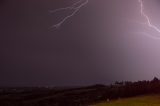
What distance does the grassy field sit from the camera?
19.5 m

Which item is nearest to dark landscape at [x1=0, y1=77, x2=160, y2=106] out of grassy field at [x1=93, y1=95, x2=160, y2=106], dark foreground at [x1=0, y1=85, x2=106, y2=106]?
dark foreground at [x1=0, y1=85, x2=106, y2=106]

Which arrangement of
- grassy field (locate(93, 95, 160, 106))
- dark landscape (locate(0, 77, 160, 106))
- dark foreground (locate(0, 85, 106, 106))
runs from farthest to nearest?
dark landscape (locate(0, 77, 160, 106))
dark foreground (locate(0, 85, 106, 106))
grassy field (locate(93, 95, 160, 106))

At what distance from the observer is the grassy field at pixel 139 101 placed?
19.5 meters

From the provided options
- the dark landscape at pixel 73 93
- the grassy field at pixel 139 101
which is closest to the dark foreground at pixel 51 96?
the dark landscape at pixel 73 93

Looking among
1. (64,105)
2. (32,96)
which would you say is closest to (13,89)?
(32,96)

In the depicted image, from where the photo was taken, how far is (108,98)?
A: 21562 mm

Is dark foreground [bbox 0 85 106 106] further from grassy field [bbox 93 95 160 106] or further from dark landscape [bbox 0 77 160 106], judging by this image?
grassy field [bbox 93 95 160 106]

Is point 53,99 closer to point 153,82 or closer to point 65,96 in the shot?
point 65,96

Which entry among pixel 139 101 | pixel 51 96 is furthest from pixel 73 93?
pixel 139 101

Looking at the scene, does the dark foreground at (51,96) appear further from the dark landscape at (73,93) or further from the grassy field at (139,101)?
the grassy field at (139,101)

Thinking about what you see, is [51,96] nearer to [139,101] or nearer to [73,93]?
[73,93]

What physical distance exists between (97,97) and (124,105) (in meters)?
2.53

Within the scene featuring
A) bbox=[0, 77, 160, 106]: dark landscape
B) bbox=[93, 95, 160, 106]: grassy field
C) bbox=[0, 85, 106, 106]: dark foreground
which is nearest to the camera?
bbox=[93, 95, 160, 106]: grassy field

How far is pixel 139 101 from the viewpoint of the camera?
20.5 metres
